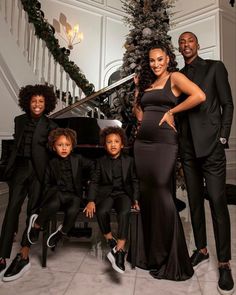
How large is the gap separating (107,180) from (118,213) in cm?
34

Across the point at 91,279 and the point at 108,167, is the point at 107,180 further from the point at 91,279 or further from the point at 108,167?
the point at 91,279

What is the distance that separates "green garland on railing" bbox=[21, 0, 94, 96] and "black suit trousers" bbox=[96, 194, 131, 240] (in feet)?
12.9

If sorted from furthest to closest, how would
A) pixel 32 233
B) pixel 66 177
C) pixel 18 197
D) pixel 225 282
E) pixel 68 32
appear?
pixel 68 32 < pixel 66 177 < pixel 18 197 < pixel 32 233 < pixel 225 282

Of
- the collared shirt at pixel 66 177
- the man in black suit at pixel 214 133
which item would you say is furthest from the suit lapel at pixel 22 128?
the man in black suit at pixel 214 133

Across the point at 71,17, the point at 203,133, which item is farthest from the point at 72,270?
the point at 71,17

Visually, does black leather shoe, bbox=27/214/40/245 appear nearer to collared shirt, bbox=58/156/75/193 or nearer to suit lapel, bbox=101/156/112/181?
collared shirt, bbox=58/156/75/193

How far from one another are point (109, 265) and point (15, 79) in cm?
319

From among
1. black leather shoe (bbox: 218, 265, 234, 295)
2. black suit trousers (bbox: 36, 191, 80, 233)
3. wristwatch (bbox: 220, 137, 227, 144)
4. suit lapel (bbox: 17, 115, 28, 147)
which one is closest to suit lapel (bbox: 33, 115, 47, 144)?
suit lapel (bbox: 17, 115, 28, 147)

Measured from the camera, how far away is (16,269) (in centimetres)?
200

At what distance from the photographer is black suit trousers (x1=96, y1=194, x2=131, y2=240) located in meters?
2.00

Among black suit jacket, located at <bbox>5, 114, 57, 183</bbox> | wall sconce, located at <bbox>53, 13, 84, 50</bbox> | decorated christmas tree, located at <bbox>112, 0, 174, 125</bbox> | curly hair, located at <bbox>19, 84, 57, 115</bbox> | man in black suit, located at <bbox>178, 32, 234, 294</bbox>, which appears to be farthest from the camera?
wall sconce, located at <bbox>53, 13, 84, 50</bbox>

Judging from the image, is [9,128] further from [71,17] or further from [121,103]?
[71,17]

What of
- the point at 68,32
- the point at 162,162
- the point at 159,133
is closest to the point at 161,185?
the point at 162,162

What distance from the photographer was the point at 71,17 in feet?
24.9
